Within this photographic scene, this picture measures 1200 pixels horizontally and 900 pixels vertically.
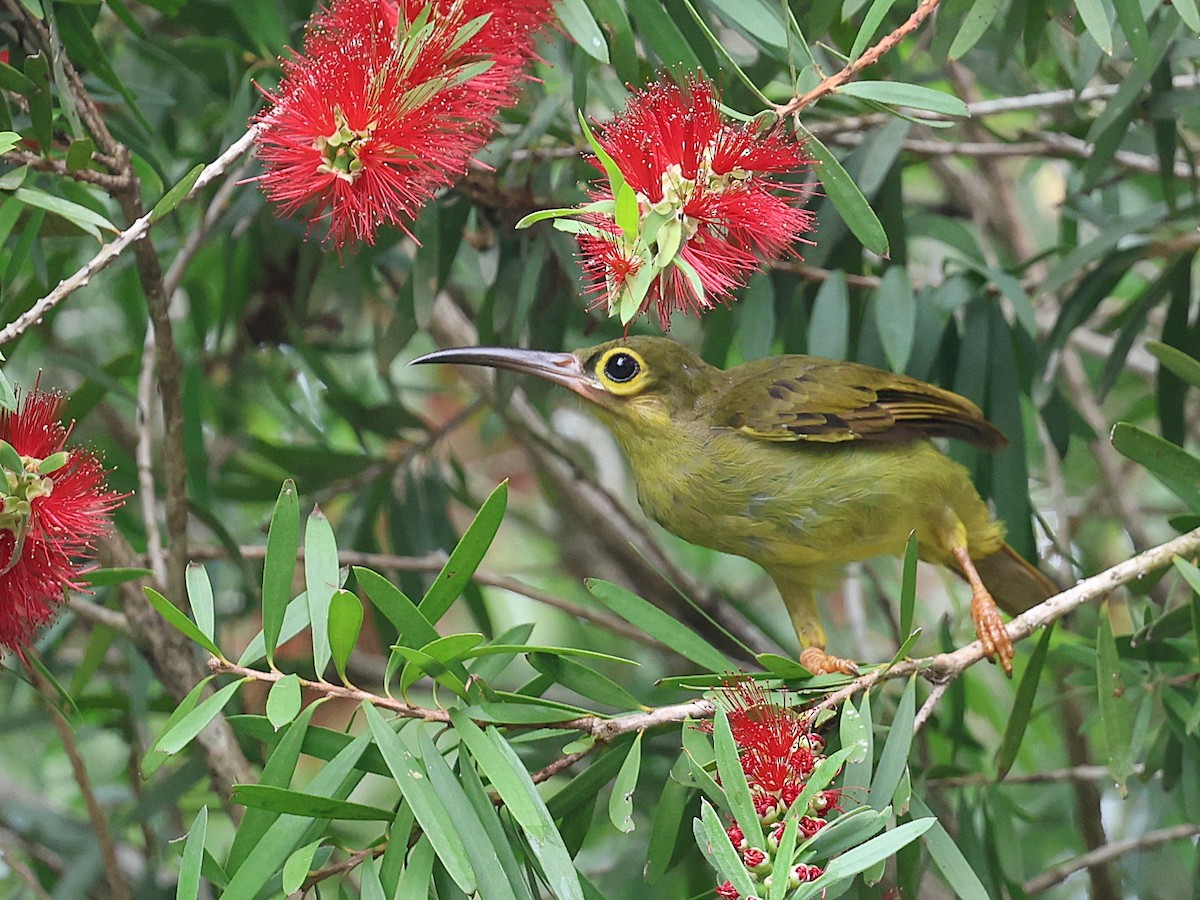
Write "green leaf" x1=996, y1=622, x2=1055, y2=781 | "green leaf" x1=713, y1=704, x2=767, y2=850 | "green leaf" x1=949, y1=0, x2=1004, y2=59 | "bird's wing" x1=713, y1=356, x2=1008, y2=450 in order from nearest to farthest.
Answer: "green leaf" x1=713, y1=704, x2=767, y2=850 < "green leaf" x1=949, y1=0, x2=1004, y2=59 < "green leaf" x1=996, y1=622, x2=1055, y2=781 < "bird's wing" x1=713, y1=356, x2=1008, y2=450

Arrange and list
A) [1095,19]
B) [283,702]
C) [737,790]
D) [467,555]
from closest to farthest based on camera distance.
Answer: [737,790], [283,702], [467,555], [1095,19]

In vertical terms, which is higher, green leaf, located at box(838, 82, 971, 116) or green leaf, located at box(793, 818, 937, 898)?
green leaf, located at box(838, 82, 971, 116)

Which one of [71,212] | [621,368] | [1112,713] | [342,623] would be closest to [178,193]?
[71,212]

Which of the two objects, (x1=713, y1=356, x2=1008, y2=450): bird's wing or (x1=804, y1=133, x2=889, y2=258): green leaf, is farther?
(x1=713, y1=356, x2=1008, y2=450): bird's wing

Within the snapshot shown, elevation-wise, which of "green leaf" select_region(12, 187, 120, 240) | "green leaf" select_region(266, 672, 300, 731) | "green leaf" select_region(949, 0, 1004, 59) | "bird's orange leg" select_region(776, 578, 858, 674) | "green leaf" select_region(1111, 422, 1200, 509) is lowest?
"bird's orange leg" select_region(776, 578, 858, 674)

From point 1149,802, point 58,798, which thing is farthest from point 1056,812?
point 58,798

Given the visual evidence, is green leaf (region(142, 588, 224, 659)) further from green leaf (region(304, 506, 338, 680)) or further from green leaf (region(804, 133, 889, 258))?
green leaf (region(804, 133, 889, 258))

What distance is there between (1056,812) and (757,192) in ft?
9.78

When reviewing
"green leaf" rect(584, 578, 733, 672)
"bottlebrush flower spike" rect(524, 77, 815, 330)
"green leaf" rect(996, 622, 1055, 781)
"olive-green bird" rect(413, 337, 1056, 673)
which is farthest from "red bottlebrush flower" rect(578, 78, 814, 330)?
"olive-green bird" rect(413, 337, 1056, 673)

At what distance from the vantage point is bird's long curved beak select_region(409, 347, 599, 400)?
2.85m

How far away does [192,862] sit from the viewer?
5.41 ft

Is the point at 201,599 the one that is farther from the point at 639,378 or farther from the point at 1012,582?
the point at 1012,582

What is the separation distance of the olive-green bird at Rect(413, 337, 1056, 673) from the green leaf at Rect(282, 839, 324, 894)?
133 centimetres

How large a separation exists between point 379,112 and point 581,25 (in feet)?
1.24
